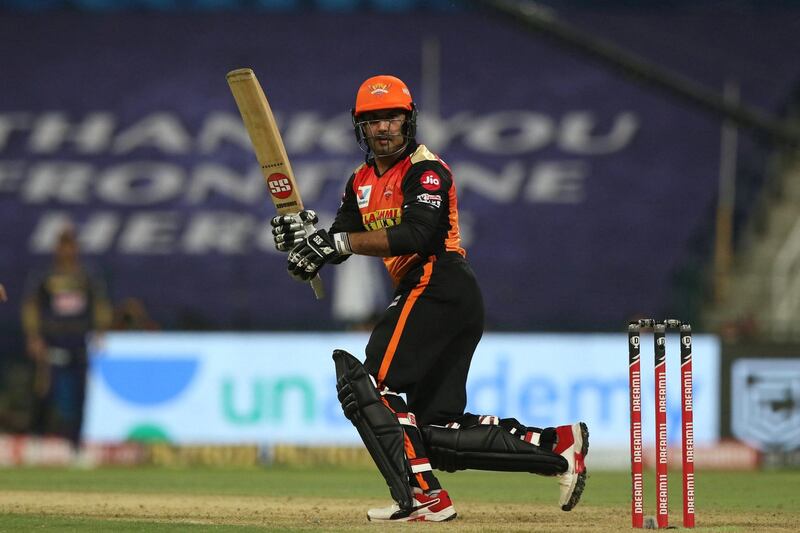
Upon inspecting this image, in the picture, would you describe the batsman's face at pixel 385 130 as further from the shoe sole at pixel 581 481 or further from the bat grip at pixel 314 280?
the shoe sole at pixel 581 481

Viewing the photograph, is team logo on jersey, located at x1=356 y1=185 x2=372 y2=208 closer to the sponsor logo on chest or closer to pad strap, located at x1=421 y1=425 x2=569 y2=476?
the sponsor logo on chest

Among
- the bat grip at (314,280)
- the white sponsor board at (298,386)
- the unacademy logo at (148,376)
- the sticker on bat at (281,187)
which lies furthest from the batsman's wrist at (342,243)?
the unacademy logo at (148,376)

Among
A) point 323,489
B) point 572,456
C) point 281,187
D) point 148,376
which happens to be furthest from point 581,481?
point 148,376

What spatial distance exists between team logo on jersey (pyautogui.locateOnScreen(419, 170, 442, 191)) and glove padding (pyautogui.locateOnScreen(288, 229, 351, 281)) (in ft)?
1.32

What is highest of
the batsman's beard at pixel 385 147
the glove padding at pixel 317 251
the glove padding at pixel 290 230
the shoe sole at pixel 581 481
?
the batsman's beard at pixel 385 147

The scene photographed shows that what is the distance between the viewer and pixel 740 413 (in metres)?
12.4

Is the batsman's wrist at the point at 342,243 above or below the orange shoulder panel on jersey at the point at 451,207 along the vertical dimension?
below

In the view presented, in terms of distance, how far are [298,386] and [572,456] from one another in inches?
242

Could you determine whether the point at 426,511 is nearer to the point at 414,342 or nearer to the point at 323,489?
the point at 414,342

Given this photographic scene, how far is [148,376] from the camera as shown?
12.8 m

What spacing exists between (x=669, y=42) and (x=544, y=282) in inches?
187

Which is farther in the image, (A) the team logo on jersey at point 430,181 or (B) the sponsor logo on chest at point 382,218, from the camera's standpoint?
(B) the sponsor logo on chest at point 382,218

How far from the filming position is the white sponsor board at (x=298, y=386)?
1241 cm

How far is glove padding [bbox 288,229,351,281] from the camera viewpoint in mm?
6602
